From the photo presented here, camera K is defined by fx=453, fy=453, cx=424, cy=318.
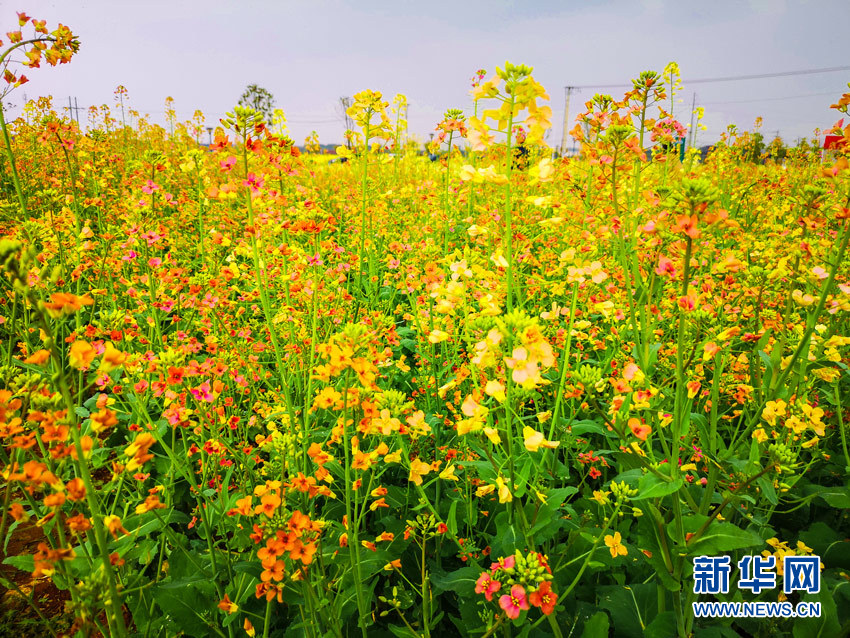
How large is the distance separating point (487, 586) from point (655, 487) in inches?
22.1

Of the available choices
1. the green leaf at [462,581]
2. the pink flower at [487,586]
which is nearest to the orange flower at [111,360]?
the pink flower at [487,586]

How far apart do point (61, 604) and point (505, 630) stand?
193cm

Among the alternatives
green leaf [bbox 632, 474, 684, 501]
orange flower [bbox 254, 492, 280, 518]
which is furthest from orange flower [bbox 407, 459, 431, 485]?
green leaf [bbox 632, 474, 684, 501]

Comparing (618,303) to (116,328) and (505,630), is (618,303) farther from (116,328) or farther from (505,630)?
(116,328)

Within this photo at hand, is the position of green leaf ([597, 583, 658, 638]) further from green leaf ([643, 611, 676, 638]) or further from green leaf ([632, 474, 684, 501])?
green leaf ([632, 474, 684, 501])

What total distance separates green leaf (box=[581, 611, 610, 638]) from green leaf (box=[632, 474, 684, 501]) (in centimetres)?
48

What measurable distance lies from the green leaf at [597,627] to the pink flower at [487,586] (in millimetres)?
455

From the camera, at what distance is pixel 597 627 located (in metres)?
1.47

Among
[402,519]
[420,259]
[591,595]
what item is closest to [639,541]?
[591,595]

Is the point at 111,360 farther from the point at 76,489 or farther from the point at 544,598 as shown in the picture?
the point at 544,598

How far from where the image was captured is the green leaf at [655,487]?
128 centimetres

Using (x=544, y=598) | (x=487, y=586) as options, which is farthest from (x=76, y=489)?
(x=544, y=598)

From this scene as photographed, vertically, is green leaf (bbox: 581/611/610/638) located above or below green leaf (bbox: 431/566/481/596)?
below

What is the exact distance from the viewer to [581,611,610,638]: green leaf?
1453 millimetres
